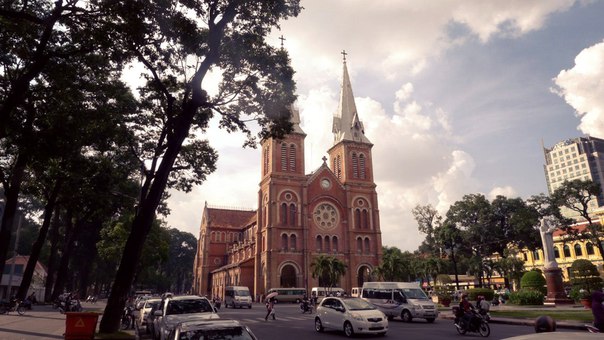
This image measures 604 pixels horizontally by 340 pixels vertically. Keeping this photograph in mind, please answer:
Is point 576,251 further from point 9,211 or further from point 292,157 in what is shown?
point 9,211

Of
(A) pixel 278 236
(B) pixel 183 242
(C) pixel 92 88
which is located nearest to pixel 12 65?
(C) pixel 92 88

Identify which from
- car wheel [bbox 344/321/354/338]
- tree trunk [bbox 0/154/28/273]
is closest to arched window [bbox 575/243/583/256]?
car wheel [bbox 344/321/354/338]

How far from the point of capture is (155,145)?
23.1 metres

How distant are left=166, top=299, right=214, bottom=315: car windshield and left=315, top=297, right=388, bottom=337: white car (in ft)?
16.2

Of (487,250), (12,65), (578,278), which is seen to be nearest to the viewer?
(12,65)

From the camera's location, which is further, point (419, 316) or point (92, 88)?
point (419, 316)

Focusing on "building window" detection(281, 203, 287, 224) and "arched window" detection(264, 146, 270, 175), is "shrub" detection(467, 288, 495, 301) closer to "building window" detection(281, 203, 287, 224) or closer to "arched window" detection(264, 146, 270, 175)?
"building window" detection(281, 203, 287, 224)

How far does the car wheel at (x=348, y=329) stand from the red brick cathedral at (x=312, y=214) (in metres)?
39.3

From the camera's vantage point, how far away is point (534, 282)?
32.0 metres

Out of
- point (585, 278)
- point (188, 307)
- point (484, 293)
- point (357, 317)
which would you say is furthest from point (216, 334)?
point (585, 278)

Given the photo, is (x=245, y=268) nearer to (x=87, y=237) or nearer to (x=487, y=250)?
(x=87, y=237)

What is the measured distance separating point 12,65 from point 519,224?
190 feet

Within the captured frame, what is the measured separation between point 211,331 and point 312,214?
173 ft

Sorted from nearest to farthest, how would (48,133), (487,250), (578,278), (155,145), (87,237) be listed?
(48,133) < (155,145) < (578,278) < (87,237) < (487,250)
